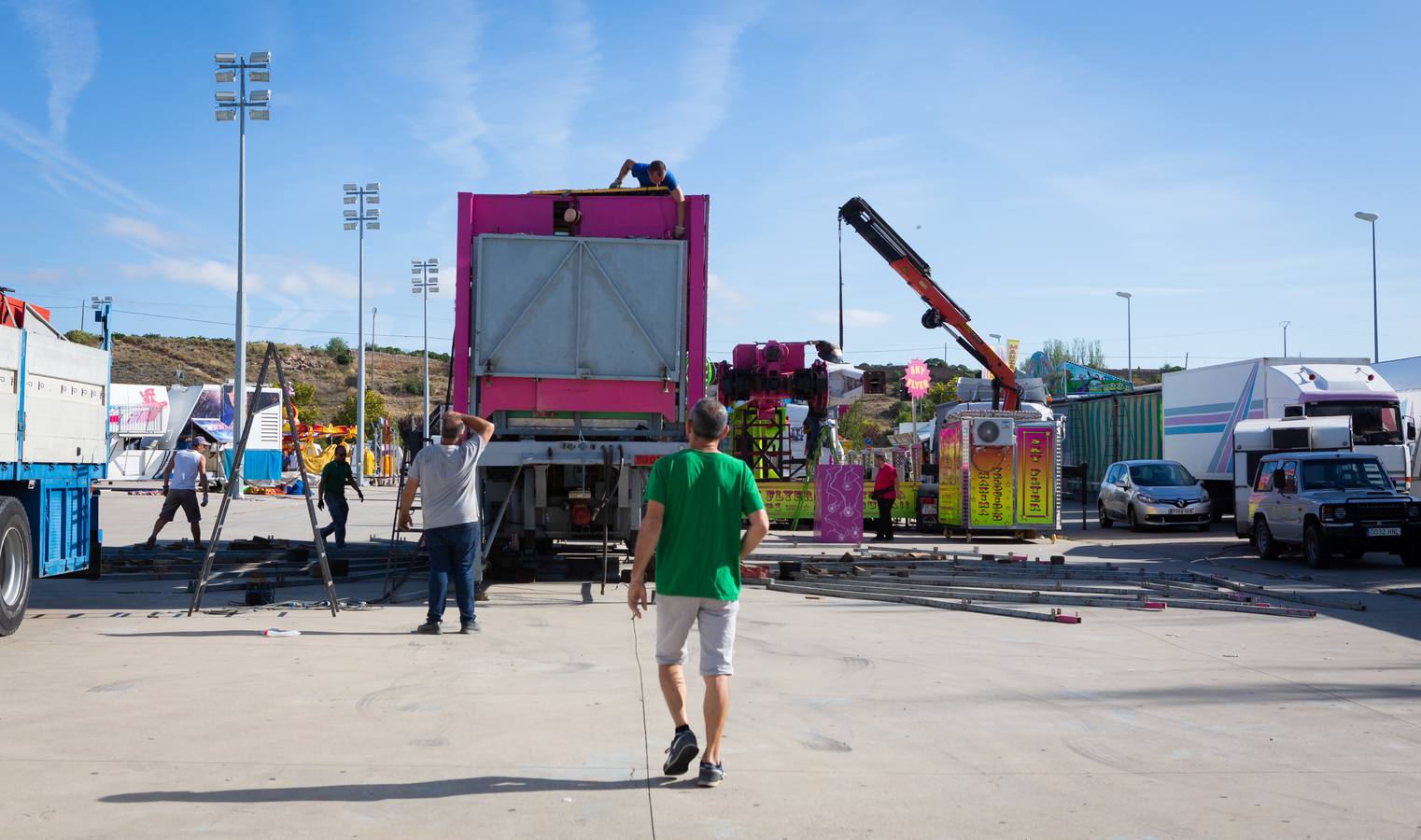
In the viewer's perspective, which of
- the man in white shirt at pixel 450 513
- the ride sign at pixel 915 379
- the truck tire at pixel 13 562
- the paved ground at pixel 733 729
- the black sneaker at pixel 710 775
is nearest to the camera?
the paved ground at pixel 733 729

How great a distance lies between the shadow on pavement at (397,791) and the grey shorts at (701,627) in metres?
0.55

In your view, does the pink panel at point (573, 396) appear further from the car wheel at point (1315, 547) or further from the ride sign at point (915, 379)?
the ride sign at point (915, 379)

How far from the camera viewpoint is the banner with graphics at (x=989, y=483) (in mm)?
22734

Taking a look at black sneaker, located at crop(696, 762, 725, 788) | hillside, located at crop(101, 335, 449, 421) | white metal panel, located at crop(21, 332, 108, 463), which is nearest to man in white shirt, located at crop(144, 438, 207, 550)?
white metal panel, located at crop(21, 332, 108, 463)

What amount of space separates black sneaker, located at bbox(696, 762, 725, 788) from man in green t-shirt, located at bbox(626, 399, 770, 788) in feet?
0.36

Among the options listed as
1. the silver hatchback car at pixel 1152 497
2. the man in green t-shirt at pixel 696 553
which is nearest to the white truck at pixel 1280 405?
the silver hatchback car at pixel 1152 497

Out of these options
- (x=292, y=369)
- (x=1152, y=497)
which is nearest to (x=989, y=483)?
(x=1152, y=497)

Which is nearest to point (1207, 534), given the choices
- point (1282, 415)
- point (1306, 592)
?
point (1282, 415)

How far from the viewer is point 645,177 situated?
13367mm

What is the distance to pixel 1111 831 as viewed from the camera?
4832mm

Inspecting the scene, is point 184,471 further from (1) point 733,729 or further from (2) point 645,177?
(1) point 733,729

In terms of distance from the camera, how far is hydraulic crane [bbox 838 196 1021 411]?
24.8 metres

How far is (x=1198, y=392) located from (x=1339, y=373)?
402 centimetres

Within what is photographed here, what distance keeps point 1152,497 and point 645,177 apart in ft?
53.2
